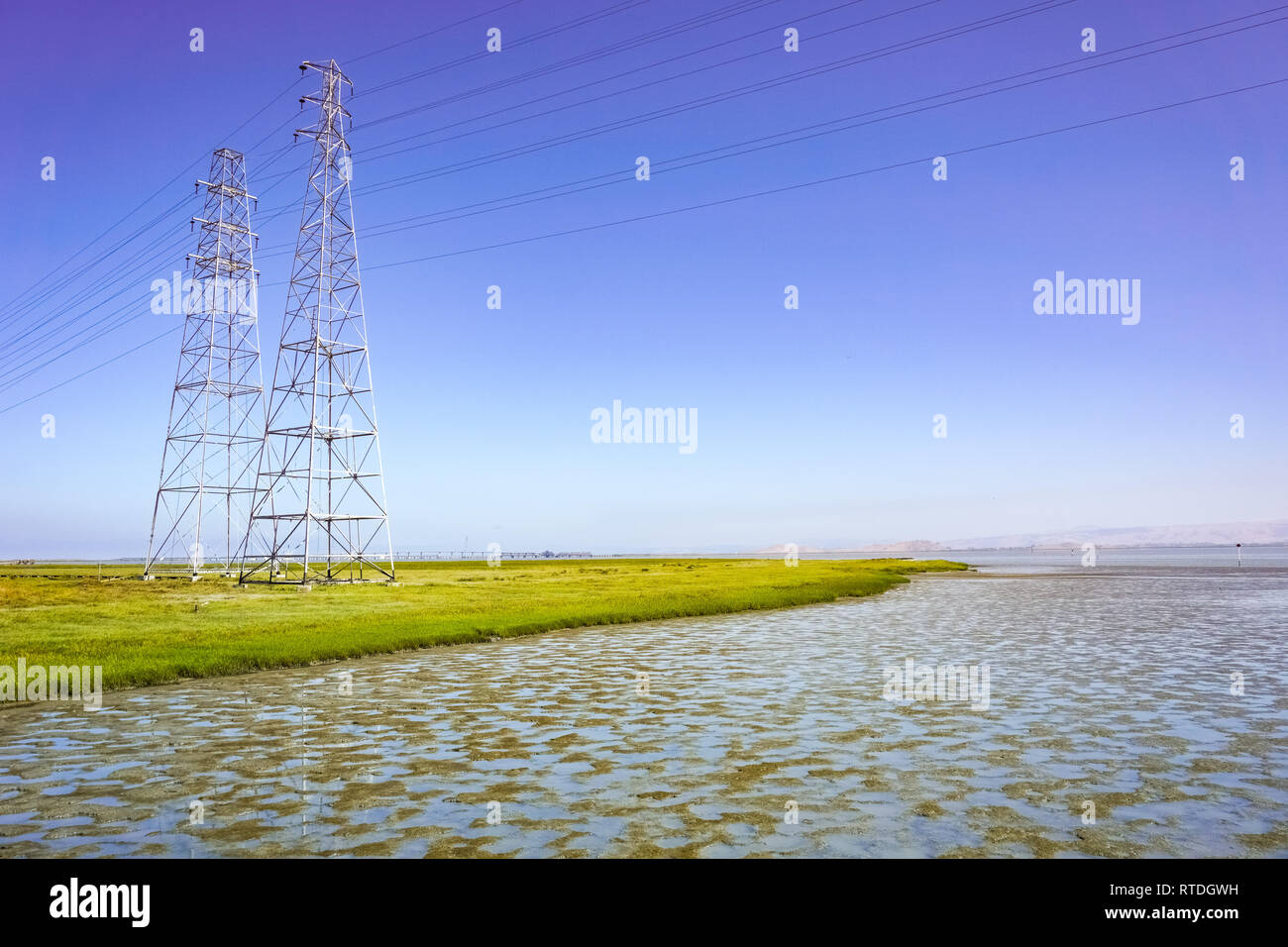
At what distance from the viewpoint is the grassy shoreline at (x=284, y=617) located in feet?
79.4

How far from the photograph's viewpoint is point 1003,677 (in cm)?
2172

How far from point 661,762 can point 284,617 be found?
28.2 meters

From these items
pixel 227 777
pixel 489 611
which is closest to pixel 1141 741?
pixel 227 777

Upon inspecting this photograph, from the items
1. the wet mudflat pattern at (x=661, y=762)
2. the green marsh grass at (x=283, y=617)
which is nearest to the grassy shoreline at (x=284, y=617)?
the green marsh grass at (x=283, y=617)

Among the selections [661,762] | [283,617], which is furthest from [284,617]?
[661,762]

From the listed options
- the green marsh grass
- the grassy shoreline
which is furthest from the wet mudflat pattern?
the green marsh grass

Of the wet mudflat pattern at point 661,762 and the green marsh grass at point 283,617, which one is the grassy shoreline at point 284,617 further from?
the wet mudflat pattern at point 661,762

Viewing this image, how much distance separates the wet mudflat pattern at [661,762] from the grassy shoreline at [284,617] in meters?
2.22

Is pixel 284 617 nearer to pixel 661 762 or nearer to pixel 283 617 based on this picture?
pixel 283 617

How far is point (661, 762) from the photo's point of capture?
42.9 ft

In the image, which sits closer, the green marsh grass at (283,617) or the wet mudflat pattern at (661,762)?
the wet mudflat pattern at (661,762)
